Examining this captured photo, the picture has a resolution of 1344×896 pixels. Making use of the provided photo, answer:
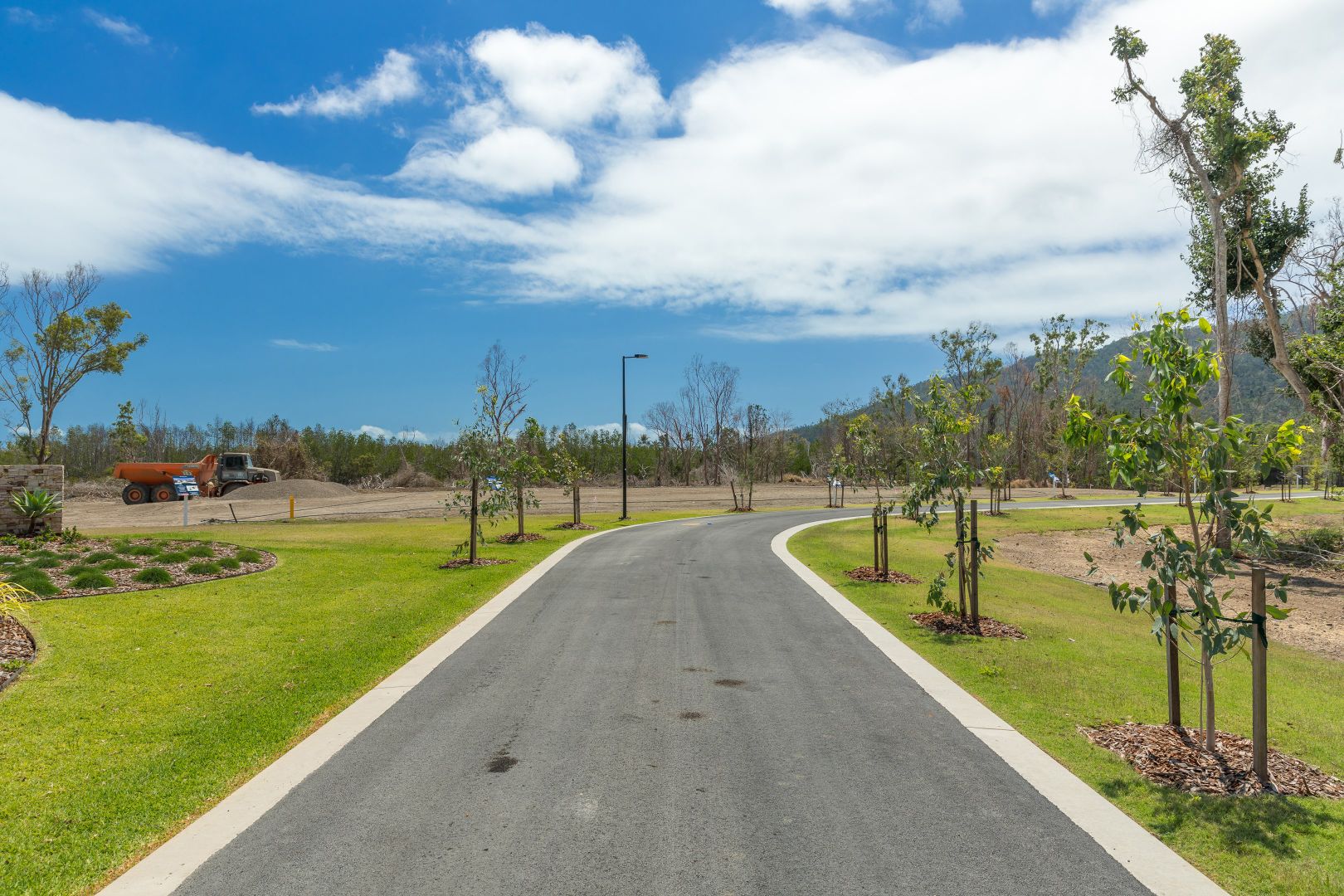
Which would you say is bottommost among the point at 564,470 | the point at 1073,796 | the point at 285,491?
the point at 1073,796

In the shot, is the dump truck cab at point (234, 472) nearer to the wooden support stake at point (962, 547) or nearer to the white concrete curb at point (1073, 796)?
the wooden support stake at point (962, 547)

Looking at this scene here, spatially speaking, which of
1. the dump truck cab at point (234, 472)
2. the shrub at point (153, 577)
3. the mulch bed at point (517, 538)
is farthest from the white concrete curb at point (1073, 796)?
the dump truck cab at point (234, 472)

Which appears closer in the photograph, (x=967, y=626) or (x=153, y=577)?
(x=967, y=626)

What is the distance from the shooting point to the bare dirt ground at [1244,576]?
42.0 ft

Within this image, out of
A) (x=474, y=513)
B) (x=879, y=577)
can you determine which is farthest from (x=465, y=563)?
(x=879, y=577)

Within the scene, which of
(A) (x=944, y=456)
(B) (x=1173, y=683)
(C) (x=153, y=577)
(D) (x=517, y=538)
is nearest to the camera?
(B) (x=1173, y=683)

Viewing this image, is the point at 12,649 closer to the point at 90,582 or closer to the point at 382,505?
the point at 90,582

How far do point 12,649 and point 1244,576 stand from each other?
24.5m

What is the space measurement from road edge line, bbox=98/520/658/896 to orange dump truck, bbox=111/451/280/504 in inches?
1758

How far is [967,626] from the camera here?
9.58 meters

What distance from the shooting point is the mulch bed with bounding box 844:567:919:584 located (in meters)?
13.9

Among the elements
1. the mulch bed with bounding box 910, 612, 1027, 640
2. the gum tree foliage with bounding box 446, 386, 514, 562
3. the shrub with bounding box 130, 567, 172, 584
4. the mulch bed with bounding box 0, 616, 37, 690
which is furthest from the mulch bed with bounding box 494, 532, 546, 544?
the mulch bed with bounding box 910, 612, 1027, 640

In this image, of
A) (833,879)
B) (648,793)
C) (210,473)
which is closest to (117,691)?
(648,793)

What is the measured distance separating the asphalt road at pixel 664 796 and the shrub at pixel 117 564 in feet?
28.2
